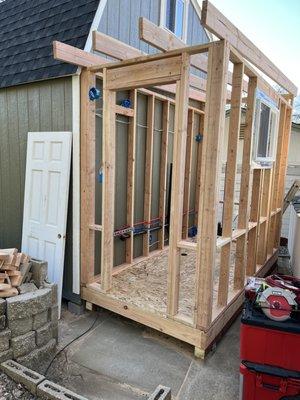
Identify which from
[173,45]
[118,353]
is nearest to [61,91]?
[173,45]

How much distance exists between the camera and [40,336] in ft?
8.94

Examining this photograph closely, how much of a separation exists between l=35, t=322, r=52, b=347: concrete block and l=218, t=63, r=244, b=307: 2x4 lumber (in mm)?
1702

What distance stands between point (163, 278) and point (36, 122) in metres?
2.55

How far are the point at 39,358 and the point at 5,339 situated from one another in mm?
377

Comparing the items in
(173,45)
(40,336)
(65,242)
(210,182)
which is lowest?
(40,336)

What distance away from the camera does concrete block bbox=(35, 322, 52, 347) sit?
2.71 metres

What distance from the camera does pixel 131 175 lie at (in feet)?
13.9

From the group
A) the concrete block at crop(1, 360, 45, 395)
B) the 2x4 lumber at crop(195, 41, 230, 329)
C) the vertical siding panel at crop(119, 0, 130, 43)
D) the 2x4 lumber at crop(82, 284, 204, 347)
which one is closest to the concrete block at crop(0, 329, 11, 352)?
the concrete block at crop(1, 360, 45, 395)

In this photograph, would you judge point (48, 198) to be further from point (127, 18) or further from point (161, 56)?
point (127, 18)

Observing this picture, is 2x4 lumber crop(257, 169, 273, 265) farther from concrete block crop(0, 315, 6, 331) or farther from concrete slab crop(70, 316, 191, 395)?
concrete block crop(0, 315, 6, 331)

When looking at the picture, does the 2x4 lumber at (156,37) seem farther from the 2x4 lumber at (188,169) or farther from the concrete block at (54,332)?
the 2x4 lumber at (188,169)

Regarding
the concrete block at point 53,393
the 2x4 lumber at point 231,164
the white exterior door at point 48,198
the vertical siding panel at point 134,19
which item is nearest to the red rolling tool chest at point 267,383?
the 2x4 lumber at point 231,164

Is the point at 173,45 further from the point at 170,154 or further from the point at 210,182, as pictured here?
the point at 170,154

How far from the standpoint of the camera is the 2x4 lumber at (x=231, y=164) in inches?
113
